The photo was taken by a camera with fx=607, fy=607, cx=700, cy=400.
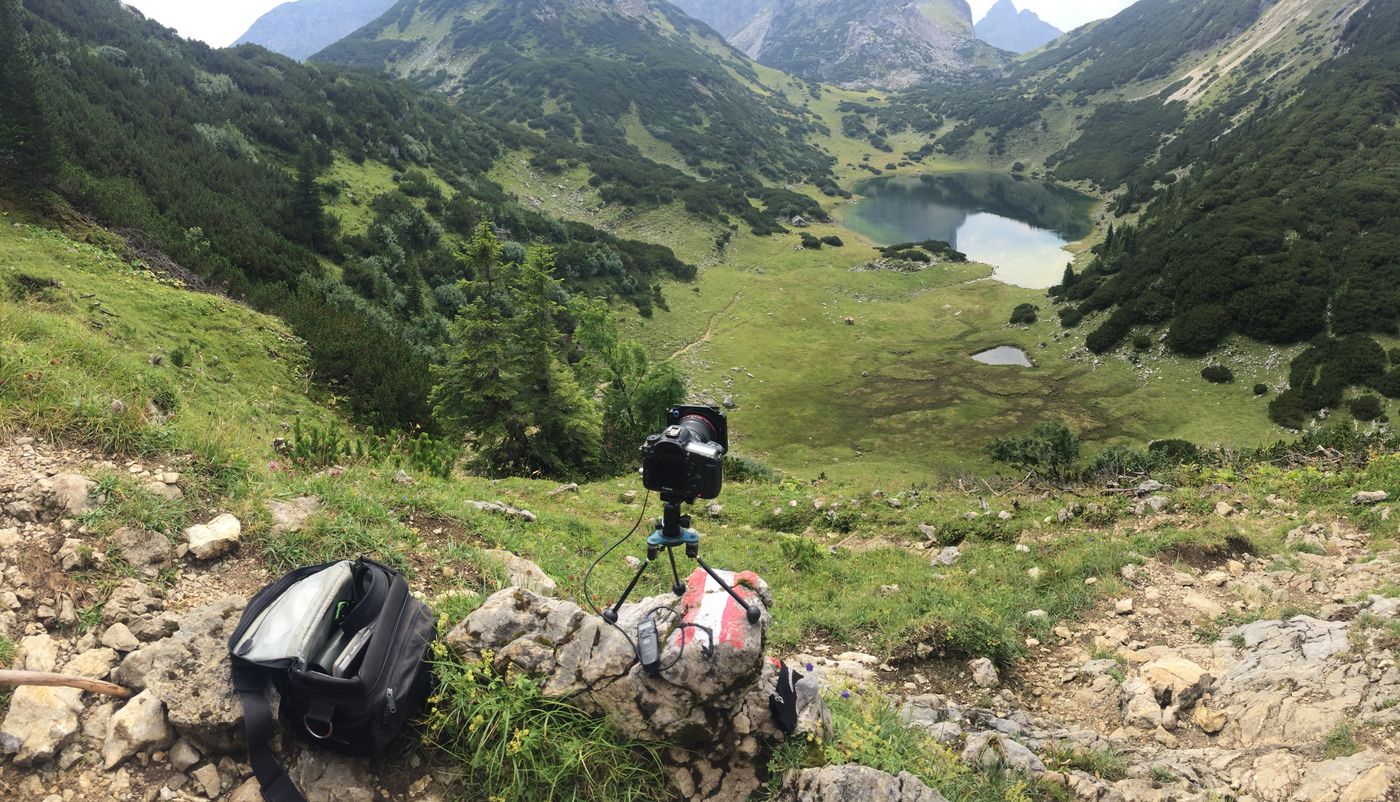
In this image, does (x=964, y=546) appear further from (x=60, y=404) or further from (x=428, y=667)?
(x=60, y=404)

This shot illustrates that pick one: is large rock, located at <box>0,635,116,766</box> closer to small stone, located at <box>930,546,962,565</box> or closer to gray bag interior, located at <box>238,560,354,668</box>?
gray bag interior, located at <box>238,560,354,668</box>

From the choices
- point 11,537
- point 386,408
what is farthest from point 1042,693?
point 386,408

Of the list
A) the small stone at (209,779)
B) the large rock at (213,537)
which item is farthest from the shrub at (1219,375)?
the small stone at (209,779)

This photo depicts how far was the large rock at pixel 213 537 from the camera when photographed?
15.7ft

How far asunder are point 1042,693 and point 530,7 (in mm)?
193054

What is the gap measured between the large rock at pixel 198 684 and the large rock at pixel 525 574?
7.59ft

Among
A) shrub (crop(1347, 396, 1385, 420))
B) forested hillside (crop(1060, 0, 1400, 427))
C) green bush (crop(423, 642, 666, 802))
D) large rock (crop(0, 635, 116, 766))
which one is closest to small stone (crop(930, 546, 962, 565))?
green bush (crop(423, 642, 666, 802))

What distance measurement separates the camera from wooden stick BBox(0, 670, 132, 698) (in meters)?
3.13

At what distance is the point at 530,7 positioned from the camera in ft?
525

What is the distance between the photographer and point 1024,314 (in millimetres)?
47688

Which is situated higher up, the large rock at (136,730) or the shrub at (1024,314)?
the shrub at (1024,314)

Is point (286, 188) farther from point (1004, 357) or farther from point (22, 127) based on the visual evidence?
point (1004, 357)

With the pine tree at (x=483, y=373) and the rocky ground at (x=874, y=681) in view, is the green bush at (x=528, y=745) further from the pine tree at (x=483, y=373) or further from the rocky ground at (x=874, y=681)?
the pine tree at (x=483, y=373)

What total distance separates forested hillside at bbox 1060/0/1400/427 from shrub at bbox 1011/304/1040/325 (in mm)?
3152
